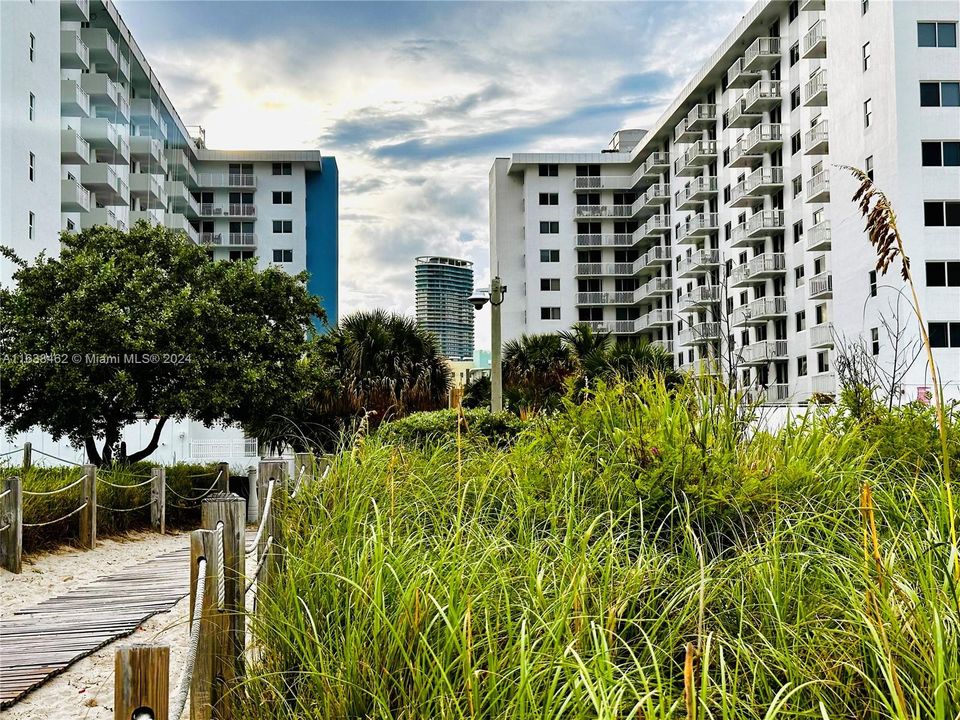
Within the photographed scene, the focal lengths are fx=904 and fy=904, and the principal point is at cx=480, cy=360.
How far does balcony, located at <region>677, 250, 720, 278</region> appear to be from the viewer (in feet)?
169

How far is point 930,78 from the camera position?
1278 inches

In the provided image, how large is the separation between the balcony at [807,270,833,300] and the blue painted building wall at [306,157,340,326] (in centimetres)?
3253

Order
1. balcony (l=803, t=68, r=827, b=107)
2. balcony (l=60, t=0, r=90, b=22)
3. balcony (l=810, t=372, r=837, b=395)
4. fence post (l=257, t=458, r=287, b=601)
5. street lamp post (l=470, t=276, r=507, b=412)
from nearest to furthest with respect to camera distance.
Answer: fence post (l=257, t=458, r=287, b=601), street lamp post (l=470, t=276, r=507, b=412), balcony (l=60, t=0, r=90, b=22), balcony (l=810, t=372, r=837, b=395), balcony (l=803, t=68, r=827, b=107)

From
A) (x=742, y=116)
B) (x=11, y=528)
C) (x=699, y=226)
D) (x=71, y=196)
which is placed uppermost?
(x=742, y=116)

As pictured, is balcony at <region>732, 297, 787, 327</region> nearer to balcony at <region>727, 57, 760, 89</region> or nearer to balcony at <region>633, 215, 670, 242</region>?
balcony at <region>727, 57, 760, 89</region>

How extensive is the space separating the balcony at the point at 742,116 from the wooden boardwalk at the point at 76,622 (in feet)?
141

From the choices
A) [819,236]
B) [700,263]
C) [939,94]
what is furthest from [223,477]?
[700,263]

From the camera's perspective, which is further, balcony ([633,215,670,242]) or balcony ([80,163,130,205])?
balcony ([633,215,670,242])

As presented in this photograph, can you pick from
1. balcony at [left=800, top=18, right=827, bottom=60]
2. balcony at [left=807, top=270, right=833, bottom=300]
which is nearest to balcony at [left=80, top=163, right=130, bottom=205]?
balcony at [left=807, top=270, right=833, bottom=300]

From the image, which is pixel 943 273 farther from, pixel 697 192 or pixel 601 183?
pixel 601 183

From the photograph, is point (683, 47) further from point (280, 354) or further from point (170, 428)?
point (280, 354)

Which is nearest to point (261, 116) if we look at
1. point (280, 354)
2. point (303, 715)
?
point (280, 354)

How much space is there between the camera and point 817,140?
3894 centimetres

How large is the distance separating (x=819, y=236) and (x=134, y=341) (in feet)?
100
